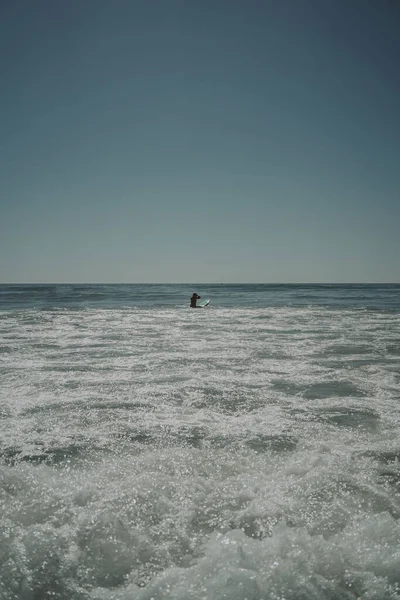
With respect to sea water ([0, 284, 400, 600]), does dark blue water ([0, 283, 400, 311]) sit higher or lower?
higher

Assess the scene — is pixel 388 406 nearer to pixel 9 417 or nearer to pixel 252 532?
pixel 252 532

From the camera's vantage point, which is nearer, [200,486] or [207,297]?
[200,486]

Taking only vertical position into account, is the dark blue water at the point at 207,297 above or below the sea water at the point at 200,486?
above

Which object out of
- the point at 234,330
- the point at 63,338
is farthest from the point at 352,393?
the point at 63,338

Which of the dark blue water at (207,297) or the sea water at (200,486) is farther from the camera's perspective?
the dark blue water at (207,297)

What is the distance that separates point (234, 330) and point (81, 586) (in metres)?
15.4

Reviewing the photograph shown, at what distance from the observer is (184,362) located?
10188mm

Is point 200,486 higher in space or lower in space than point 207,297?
lower

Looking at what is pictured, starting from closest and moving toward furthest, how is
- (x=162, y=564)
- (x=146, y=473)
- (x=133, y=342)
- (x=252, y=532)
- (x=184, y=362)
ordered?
(x=162, y=564)
(x=252, y=532)
(x=146, y=473)
(x=184, y=362)
(x=133, y=342)

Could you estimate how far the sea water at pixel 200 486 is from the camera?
2.62m

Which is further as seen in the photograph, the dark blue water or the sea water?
the dark blue water

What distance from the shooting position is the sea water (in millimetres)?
2621

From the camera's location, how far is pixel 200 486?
150 inches

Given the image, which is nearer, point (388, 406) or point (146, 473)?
point (146, 473)
